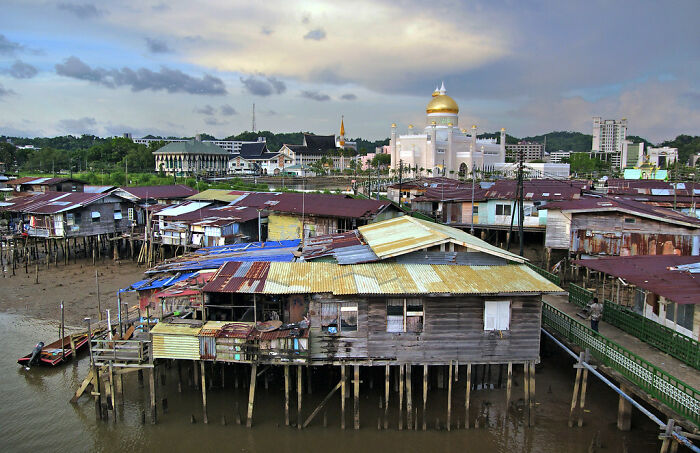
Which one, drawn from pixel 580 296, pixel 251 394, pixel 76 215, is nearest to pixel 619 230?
pixel 580 296

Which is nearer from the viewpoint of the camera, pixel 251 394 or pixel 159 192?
pixel 251 394

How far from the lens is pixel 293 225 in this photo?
34625mm

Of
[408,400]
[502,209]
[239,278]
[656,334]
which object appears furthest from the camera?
[502,209]

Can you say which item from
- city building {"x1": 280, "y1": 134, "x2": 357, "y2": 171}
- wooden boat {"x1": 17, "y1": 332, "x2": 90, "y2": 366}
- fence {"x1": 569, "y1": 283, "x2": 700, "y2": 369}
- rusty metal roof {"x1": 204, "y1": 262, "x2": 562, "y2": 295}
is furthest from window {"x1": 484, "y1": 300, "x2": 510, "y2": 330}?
city building {"x1": 280, "y1": 134, "x2": 357, "y2": 171}

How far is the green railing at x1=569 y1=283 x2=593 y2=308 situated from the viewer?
21234 mm

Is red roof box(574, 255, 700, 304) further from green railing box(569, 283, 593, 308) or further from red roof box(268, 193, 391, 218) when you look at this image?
red roof box(268, 193, 391, 218)

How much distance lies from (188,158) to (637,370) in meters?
95.7

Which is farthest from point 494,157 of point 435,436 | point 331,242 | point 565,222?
point 435,436

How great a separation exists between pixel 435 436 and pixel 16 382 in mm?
16458

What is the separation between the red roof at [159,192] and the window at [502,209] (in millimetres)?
28864

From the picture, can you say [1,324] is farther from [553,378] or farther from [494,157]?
[494,157]

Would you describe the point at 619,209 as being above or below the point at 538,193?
below

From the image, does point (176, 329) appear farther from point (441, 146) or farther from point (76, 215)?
point (441, 146)

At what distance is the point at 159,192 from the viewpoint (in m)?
46.4
